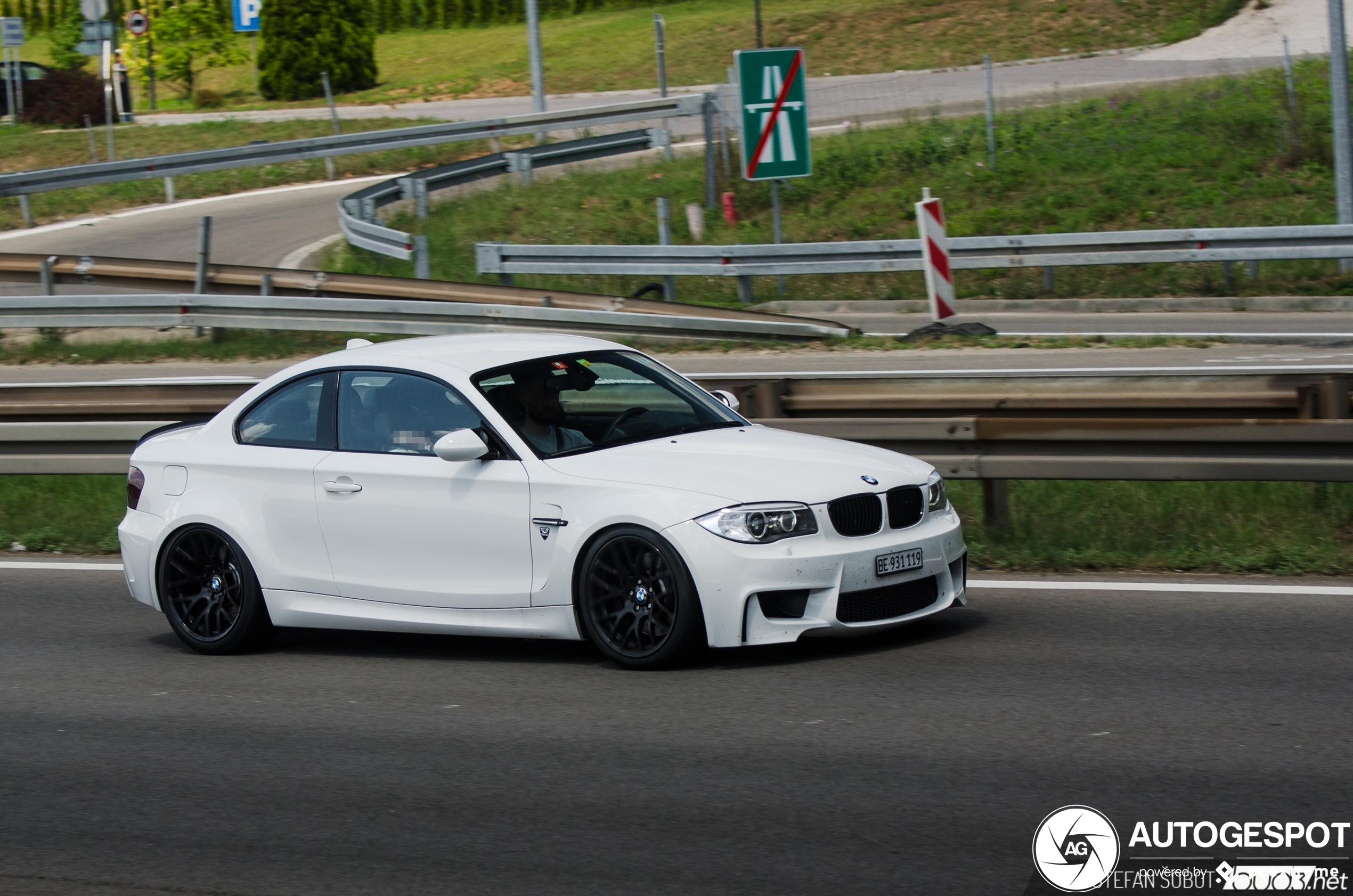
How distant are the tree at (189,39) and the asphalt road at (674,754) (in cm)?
6048

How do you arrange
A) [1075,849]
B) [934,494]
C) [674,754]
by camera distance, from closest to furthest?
[1075,849] < [674,754] < [934,494]

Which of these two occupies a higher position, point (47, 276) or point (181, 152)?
point (181, 152)

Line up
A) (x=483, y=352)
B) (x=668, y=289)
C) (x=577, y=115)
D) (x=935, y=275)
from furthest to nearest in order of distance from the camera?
(x=577, y=115), (x=668, y=289), (x=935, y=275), (x=483, y=352)

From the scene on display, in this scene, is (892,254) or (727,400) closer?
(727,400)

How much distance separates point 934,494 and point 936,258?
10.1 meters

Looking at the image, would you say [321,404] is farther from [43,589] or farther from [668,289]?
[668,289]

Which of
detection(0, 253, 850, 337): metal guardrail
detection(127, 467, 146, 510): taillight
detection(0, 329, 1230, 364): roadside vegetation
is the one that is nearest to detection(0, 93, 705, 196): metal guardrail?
detection(0, 253, 850, 337): metal guardrail

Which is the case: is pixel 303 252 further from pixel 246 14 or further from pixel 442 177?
pixel 246 14

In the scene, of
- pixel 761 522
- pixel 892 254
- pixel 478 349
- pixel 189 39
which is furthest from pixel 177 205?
pixel 189 39

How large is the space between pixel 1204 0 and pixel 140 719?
45.1m

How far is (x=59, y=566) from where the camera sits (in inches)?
416

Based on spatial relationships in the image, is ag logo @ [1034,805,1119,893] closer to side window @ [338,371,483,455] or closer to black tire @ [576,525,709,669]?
black tire @ [576,525,709,669]

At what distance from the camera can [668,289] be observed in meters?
20.9

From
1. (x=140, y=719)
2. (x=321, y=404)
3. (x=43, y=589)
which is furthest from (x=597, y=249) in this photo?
(x=140, y=719)
